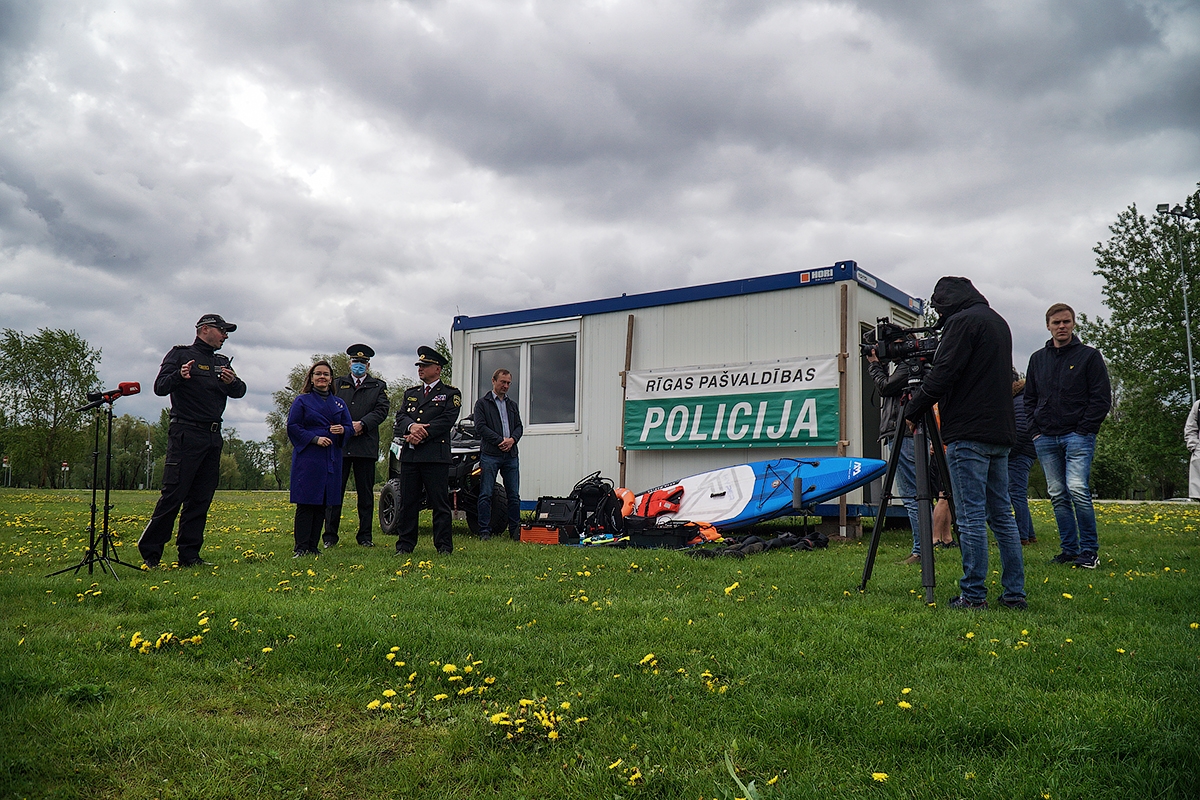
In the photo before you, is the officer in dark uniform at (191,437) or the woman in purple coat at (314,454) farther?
the woman in purple coat at (314,454)

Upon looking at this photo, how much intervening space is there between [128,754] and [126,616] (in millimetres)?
2198

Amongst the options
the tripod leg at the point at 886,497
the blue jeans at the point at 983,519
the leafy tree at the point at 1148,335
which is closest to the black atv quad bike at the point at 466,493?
the tripod leg at the point at 886,497

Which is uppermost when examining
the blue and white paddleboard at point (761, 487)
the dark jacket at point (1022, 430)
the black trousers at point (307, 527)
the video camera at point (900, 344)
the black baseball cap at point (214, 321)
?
the black baseball cap at point (214, 321)

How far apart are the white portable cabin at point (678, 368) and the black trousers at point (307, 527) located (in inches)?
153

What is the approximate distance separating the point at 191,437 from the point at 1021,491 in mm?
7907

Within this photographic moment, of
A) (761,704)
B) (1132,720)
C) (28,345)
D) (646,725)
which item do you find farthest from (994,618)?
(28,345)

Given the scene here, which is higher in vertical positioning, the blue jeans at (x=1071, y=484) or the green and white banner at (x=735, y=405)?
the green and white banner at (x=735, y=405)

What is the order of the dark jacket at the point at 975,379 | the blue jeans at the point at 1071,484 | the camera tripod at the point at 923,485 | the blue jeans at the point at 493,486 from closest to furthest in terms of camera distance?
the dark jacket at the point at 975,379 < the camera tripod at the point at 923,485 < the blue jeans at the point at 1071,484 < the blue jeans at the point at 493,486

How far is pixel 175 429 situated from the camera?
6590 mm

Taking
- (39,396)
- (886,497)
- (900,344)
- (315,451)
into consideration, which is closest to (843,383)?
(900,344)

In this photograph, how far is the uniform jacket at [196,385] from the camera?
6.50 metres

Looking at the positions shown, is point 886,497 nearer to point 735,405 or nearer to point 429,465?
point 429,465

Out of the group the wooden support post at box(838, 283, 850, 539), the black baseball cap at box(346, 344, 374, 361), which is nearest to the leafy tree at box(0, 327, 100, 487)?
the black baseball cap at box(346, 344, 374, 361)

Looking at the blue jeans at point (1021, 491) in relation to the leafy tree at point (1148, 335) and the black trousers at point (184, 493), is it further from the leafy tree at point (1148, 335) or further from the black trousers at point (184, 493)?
the leafy tree at point (1148, 335)
